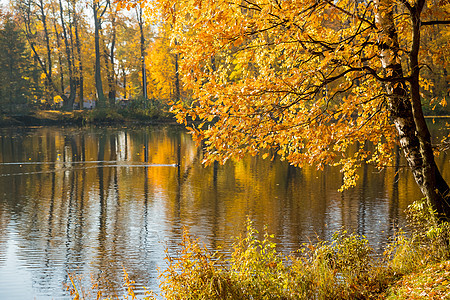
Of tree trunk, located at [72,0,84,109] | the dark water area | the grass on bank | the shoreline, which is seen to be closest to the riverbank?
the shoreline

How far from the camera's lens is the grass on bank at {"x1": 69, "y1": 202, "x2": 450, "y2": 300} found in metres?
5.58

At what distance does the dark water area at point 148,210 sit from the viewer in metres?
8.61

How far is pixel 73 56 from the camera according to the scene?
176 ft

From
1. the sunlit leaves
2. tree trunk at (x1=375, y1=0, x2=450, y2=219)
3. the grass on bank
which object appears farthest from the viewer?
tree trunk at (x1=375, y1=0, x2=450, y2=219)

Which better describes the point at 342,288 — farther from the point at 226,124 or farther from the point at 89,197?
the point at 89,197

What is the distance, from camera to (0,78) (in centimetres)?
4778

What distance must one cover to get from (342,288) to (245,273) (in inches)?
49.3

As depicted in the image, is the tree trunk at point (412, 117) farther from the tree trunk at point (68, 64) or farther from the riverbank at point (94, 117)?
the tree trunk at point (68, 64)

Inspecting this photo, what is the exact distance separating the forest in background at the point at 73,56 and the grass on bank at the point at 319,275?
1666 inches

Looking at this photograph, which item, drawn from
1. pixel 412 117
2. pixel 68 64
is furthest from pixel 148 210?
pixel 68 64

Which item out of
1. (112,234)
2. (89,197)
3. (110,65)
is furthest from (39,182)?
(110,65)

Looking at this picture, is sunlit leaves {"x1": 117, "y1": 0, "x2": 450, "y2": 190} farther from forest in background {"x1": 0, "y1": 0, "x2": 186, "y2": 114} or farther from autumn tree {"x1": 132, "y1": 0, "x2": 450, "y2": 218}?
forest in background {"x1": 0, "y1": 0, "x2": 186, "y2": 114}

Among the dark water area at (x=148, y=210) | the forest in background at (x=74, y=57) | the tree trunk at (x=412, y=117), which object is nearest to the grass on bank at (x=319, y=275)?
the tree trunk at (x=412, y=117)

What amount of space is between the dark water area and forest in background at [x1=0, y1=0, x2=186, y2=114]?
93.7 feet
